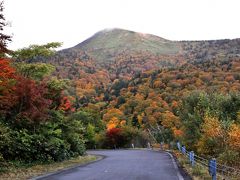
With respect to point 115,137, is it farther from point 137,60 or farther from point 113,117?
point 137,60

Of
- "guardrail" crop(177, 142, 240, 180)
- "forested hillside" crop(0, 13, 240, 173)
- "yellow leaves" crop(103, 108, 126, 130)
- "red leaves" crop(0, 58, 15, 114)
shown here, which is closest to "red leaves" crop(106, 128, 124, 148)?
"forested hillside" crop(0, 13, 240, 173)

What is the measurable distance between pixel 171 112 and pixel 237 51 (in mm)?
115877

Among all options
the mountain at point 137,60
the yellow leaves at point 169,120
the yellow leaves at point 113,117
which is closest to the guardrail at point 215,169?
the yellow leaves at point 169,120

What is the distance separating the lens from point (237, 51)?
7185 inches

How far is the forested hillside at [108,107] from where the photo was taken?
22.9 m

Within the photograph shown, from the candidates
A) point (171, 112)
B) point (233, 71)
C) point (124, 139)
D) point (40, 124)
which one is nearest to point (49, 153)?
point (40, 124)

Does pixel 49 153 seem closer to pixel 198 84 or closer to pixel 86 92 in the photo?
pixel 198 84

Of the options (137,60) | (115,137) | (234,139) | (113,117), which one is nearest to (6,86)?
(234,139)

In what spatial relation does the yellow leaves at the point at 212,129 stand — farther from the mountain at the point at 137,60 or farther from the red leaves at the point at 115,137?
the mountain at the point at 137,60

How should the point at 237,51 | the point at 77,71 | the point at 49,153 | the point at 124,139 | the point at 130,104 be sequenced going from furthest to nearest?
1. the point at 237,51
2. the point at 77,71
3. the point at 130,104
4. the point at 124,139
5. the point at 49,153

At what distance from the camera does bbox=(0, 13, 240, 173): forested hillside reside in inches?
902

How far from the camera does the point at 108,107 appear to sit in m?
101

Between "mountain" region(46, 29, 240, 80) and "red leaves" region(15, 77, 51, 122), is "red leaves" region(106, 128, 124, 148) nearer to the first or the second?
"red leaves" region(15, 77, 51, 122)

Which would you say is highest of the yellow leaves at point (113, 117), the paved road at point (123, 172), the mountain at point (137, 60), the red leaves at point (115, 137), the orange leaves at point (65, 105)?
the mountain at point (137, 60)
